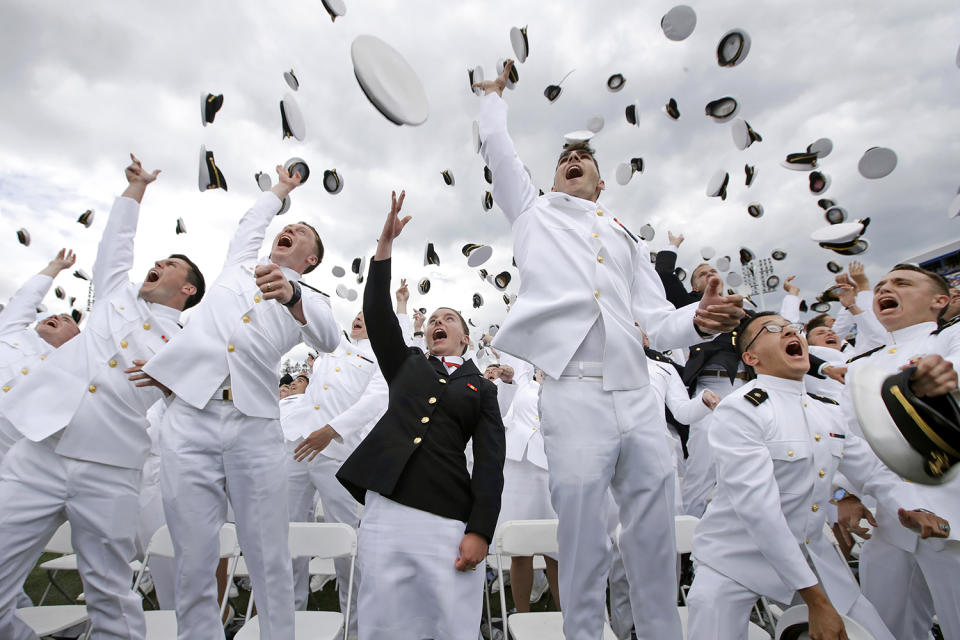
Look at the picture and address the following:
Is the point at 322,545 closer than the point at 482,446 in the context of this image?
No

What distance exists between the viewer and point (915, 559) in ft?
9.06

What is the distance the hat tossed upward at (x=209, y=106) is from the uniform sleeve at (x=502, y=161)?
9.34 feet

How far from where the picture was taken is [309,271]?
3.71 meters

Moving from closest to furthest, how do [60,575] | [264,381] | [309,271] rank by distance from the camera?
1. [264,381]
2. [309,271]
3. [60,575]

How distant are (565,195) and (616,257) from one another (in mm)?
393

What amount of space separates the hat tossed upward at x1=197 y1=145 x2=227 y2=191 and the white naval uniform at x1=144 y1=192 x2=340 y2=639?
1241 millimetres

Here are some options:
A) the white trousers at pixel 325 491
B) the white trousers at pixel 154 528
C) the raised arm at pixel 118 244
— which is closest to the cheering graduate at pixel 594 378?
the raised arm at pixel 118 244

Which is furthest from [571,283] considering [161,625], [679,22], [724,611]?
[679,22]

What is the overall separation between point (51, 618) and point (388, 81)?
3916 millimetres

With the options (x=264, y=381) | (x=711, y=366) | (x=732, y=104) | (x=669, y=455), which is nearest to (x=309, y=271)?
(x=264, y=381)

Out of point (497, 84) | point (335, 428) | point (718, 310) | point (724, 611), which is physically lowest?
point (724, 611)

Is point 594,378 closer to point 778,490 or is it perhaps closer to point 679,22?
point 778,490

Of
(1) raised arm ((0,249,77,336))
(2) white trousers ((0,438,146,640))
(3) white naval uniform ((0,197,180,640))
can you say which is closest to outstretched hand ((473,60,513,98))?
(3) white naval uniform ((0,197,180,640))

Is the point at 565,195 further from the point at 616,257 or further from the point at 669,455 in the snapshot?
the point at 669,455
